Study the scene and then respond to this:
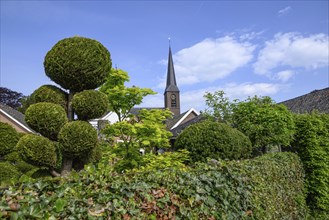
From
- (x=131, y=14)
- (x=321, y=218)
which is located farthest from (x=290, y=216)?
(x=131, y=14)

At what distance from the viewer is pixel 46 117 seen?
526cm

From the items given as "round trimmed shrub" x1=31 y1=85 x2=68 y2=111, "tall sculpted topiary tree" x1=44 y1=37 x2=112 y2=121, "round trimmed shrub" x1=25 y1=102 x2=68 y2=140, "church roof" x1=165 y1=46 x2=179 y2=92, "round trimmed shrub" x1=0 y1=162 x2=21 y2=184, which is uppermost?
"church roof" x1=165 y1=46 x2=179 y2=92

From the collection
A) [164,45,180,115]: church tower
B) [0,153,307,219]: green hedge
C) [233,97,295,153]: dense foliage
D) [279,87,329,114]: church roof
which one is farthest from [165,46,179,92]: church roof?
[0,153,307,219]: green hedge

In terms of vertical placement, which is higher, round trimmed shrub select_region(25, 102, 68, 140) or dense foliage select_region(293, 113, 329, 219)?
round trimmed shrub select_region(25, 102, 68, 140)

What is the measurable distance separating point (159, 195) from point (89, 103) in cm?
343

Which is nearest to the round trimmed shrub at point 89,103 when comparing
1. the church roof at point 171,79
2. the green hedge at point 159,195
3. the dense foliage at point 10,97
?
the green hedge at point 159,195

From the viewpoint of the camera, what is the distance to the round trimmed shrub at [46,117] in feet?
17.2

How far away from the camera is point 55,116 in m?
5.32

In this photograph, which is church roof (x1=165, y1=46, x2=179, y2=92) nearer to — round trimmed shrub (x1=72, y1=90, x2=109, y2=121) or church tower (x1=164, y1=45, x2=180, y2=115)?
church tower (x1=164, y1=45, x2=180, y2=115)

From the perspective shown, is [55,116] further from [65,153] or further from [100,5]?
[100,5]

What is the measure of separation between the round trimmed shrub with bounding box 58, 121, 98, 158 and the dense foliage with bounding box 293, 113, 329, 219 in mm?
5762

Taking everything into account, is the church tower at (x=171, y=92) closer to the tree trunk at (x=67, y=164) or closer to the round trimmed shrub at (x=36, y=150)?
the tree trunk at (x=67, y=164)

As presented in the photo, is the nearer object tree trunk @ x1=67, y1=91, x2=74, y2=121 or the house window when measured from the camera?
tree trunk @ x1=67, y1=91, x2=74, y2=121

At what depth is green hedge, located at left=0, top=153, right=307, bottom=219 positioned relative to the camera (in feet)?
5.44
